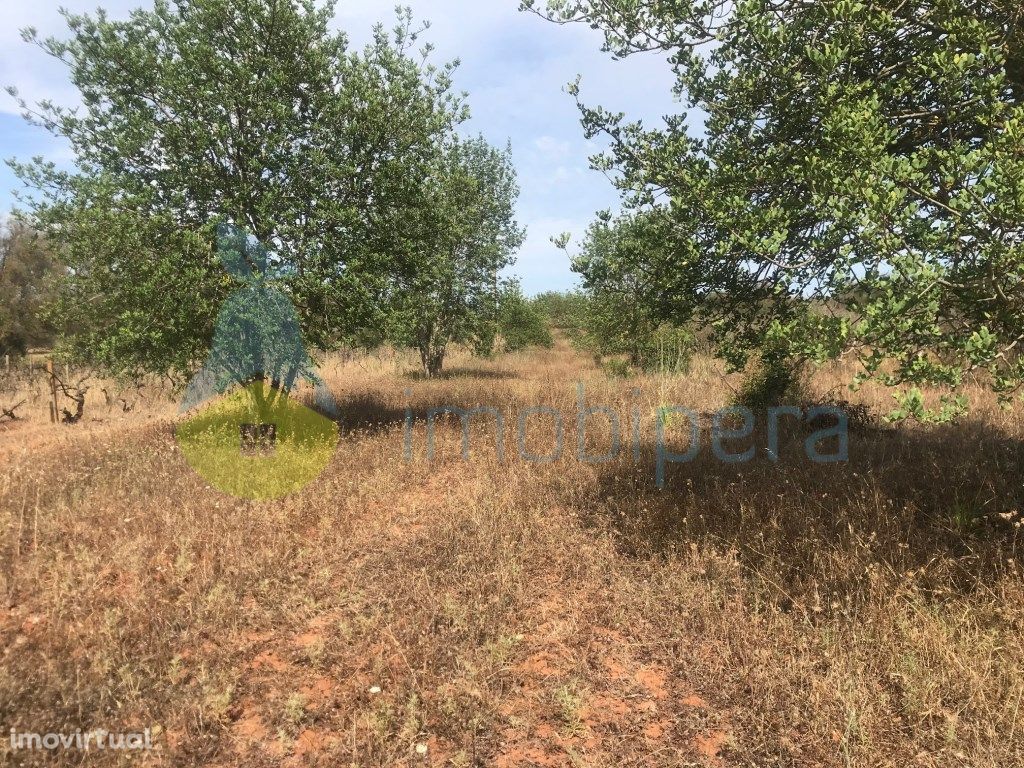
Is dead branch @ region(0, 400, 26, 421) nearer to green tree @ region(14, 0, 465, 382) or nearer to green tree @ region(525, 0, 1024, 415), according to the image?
green tree @ region(14, 0, 465, 382)

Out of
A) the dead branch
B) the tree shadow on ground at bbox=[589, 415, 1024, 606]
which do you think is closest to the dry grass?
the tree shadow on ground at bbox=[589, 415, 1024, 606]

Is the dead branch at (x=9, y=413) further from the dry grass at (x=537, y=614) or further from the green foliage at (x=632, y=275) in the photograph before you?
the green foliage at (x=632, y=275)

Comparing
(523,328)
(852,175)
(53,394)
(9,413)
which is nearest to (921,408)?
(852,175)

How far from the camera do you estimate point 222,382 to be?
9.87 m

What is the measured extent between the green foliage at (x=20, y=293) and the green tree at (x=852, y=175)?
2656 cm

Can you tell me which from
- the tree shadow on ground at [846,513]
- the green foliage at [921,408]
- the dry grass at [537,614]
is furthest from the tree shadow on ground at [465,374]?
the green foliage at [921,408]

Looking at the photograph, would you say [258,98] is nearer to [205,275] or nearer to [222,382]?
[205,275]

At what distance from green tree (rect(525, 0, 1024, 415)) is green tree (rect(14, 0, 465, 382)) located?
535cm

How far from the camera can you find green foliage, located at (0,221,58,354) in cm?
2184

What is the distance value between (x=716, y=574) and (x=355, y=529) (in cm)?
405

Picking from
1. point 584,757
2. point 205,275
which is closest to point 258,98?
point 205,275

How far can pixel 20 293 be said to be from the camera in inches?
899

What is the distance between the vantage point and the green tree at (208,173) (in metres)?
8.38

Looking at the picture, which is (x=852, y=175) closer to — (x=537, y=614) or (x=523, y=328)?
(x=537, y=614)
